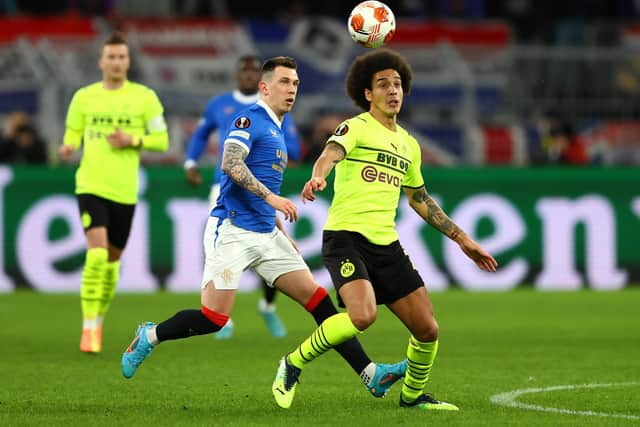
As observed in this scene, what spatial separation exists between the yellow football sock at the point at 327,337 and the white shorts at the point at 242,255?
621 mm

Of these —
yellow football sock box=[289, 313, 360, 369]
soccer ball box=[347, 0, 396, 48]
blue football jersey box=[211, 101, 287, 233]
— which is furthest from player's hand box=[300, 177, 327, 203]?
soccer ball box=[347, 0, 396, 48]

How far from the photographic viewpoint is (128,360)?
816cm

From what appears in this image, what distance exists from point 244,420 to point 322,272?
1064 cm

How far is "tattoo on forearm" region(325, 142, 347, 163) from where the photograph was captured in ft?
24.4

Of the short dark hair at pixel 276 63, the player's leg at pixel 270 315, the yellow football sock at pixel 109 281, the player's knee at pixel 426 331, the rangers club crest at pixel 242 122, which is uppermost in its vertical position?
the short dark hair at pixel 276 63

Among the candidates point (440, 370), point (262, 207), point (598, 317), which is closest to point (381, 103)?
point (262, 207)

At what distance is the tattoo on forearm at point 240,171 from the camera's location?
24.9ft

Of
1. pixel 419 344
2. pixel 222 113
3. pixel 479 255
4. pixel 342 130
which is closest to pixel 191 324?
pixel 419 344

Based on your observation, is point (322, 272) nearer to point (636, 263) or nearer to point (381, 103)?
point (636, 263)

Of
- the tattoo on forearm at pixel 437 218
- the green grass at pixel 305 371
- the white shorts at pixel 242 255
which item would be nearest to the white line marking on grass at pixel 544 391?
the green grass at pixel 305 371

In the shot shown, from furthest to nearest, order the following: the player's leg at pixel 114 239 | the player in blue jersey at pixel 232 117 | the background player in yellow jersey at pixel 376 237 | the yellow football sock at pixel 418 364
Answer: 1. the player in blue jersey at pixel 232 117
2. the player's leg at pixel 114 239
3. the yellow football sock at pixel 418 364
4. the background player in yellow jersey at pixel 376 237

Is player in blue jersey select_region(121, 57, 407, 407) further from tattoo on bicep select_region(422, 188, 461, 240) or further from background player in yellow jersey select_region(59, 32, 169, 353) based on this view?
background player in yellow jersey select_region(59, 32, 169, 353)

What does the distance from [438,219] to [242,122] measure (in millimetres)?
1329

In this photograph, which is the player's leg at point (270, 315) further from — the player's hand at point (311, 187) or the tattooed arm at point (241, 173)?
the player's hand at point (311, 187)
